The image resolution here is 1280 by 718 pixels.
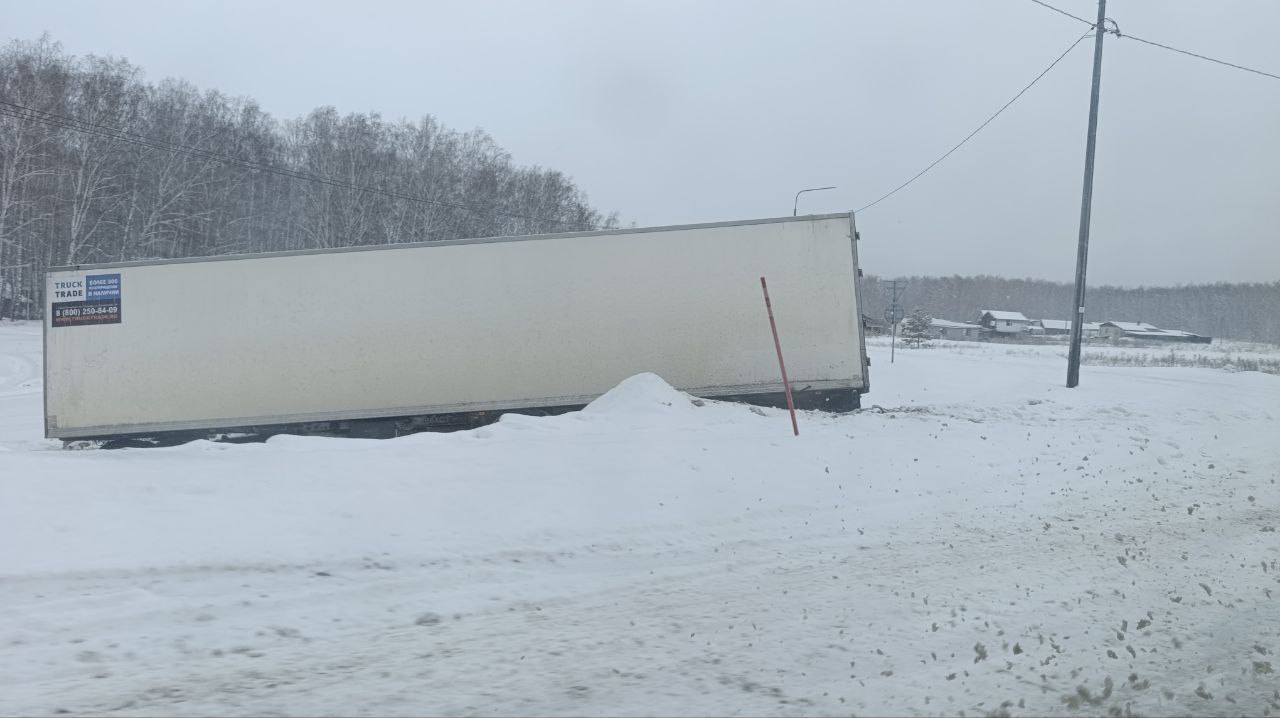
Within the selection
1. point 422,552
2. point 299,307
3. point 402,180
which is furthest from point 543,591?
point 402,180

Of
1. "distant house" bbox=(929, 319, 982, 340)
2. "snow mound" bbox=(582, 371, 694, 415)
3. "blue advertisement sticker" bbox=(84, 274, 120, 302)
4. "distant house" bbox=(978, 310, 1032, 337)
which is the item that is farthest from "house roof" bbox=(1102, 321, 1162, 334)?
"blue advertisement sticker" bbox=(84, 274, 120, 302)

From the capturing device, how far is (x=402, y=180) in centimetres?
4912

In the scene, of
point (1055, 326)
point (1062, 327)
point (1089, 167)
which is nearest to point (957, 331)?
point (1062, 327)

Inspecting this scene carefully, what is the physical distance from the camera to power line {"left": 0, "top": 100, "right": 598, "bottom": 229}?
36000 mm

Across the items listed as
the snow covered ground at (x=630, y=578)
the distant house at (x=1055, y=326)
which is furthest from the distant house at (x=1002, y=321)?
the snow covered ground at (x=630, y=578)

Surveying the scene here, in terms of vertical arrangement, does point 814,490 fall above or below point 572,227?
below

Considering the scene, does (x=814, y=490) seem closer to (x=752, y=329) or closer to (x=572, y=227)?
(x=752, y=329)

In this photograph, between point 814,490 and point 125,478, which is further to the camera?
point 814,490

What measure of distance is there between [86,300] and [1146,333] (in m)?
98.9

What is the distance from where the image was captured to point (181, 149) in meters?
41.7

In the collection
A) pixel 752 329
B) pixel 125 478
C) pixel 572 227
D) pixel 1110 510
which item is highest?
pixel 572 227

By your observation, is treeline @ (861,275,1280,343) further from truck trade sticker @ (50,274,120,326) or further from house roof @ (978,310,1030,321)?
truck trade sticker @ (50,274,120,326)

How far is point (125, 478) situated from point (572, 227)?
196 feet

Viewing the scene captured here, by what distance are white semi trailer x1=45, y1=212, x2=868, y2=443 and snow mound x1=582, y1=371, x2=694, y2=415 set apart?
1.08 m
